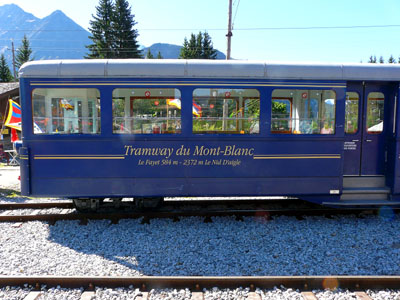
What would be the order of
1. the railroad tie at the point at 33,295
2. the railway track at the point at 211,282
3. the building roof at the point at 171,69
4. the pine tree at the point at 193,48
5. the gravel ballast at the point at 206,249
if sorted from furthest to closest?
1. the pine tree at the point at 193,48
2. the building roof at the point at 171,69
3. the gravel ballast at the point at 206,249
4. the railway track at the point at 211,282
5. the railroad tie at the point at 33,295

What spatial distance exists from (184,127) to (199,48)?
166 feet

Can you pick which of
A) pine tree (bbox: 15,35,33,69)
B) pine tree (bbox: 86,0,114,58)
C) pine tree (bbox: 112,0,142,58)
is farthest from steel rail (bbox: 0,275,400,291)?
pine tree (bbox: 15,35,33,69)

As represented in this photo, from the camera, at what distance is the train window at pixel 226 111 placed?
587cm

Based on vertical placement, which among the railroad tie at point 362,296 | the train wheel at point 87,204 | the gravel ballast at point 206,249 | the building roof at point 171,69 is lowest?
the railroad tie at point 362,296

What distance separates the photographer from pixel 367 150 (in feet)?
21.2

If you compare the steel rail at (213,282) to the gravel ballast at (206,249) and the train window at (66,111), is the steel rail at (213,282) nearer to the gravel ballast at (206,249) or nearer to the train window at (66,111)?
the gravel ballast at (206,249)

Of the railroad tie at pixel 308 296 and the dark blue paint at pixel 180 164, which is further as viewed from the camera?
the dark blue paint at pixel 180 164

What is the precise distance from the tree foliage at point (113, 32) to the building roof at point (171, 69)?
38453mm

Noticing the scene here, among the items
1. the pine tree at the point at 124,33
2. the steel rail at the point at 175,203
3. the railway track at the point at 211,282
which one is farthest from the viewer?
the pine tree at the point at 124,33

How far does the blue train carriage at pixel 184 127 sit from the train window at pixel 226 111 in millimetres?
19

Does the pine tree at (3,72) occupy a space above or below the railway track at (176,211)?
above

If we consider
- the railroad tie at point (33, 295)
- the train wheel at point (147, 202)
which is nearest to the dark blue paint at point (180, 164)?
the train wheel at point (147, 202)

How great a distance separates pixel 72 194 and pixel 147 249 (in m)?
2.01

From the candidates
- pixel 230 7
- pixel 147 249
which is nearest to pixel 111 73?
pixel 147 249
